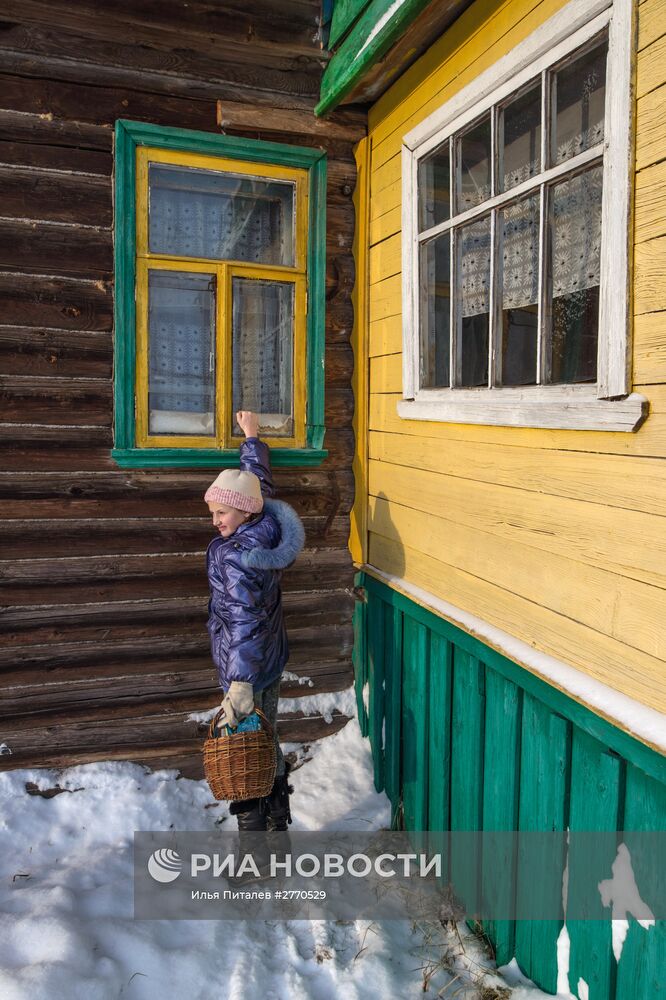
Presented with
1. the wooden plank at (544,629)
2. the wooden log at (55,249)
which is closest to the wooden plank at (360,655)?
the wooden plank at (544,629)

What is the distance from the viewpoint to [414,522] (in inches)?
143

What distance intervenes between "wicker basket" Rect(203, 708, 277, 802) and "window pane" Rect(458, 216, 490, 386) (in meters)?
1.87

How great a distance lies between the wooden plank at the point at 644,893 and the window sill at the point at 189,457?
8.33 ft

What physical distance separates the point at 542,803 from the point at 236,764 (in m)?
1.29

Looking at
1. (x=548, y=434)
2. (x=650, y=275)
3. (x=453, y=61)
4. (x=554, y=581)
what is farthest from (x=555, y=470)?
(x=453, y=61)

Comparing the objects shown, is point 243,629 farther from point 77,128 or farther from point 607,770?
point 77,128

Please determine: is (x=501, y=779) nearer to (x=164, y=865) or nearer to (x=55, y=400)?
(x=164, y=865)

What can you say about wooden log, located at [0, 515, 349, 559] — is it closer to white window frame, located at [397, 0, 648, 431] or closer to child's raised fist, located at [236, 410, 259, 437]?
child's raised fist, located at [236, 410, 259, 437]

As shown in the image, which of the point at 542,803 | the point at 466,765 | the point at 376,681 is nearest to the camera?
the point at 542,803

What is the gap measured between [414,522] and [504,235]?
4.74ft

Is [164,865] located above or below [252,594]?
below

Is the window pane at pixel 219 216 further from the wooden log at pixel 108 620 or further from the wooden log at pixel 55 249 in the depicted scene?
the wooden log at pixel 108 620

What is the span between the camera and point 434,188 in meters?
3.42

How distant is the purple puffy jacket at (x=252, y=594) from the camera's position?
3236 mm
